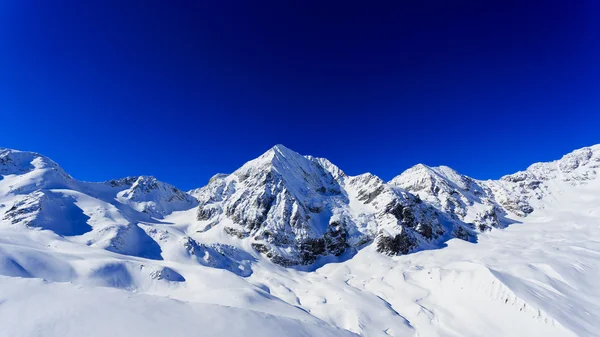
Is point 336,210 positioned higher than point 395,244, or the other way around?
point 336,210

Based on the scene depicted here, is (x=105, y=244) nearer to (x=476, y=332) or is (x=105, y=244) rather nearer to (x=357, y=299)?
(x=357, y=299)

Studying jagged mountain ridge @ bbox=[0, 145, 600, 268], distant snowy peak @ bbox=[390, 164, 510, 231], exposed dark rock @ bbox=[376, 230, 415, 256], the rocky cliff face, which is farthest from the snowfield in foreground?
distant snowy peak @ bbox=[390, 164, 510, 231]

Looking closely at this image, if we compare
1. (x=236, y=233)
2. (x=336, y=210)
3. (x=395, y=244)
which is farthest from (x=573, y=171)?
(x=236, y=233)

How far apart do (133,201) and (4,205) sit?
1778 inches

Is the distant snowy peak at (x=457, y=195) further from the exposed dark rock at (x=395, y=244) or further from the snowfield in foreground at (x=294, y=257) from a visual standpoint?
the exposed dark rock at (x=395, y=244)

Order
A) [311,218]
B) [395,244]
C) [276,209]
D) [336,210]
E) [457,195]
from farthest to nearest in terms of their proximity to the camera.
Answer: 1. [457,195]
2. [336,210]
3. [311,218]
4. [276,209]
5. [395,244]

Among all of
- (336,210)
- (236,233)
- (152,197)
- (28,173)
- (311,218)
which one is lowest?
(236,233)

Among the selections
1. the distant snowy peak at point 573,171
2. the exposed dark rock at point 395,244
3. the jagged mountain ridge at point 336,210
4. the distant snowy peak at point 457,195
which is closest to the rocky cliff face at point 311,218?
the exposed dark rock at point 395,244

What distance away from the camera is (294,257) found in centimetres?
8869

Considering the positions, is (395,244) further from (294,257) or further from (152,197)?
(152,197)

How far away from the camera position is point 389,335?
4022cm

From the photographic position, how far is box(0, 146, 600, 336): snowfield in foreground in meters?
12.7

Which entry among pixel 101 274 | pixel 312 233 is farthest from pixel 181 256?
pixel 312 233

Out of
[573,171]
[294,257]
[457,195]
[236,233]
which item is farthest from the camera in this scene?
[573,171]
